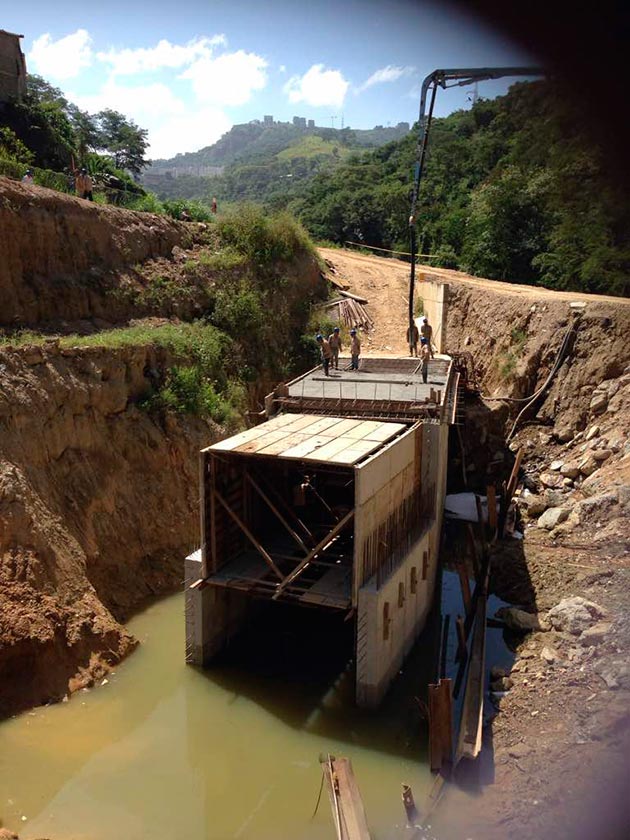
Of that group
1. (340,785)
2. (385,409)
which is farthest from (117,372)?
(340,785)

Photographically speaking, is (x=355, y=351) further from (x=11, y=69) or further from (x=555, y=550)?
(x=11, y=69)

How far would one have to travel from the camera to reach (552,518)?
15.9 metres

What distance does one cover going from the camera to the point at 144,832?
8.43 metres

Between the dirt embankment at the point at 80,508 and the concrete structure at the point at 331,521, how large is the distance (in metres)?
2.12

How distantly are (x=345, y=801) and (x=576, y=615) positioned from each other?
512cm

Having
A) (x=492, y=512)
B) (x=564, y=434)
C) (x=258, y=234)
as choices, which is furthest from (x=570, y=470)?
(x=258, y=234)

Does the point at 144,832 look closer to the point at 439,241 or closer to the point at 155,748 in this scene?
the point at 155,748

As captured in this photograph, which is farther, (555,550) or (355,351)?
(355,351)

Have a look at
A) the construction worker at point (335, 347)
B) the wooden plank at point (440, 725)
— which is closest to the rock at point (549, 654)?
the wooden plank at point (440, 725)

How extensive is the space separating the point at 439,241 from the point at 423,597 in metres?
28.5

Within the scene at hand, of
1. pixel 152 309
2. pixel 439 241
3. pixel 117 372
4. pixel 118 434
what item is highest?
pixel 439 241

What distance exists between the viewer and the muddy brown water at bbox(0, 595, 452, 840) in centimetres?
863

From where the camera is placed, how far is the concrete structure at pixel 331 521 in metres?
10.8

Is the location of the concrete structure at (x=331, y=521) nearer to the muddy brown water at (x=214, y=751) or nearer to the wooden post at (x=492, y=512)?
the muddy brown water at (x=214, y=751)
